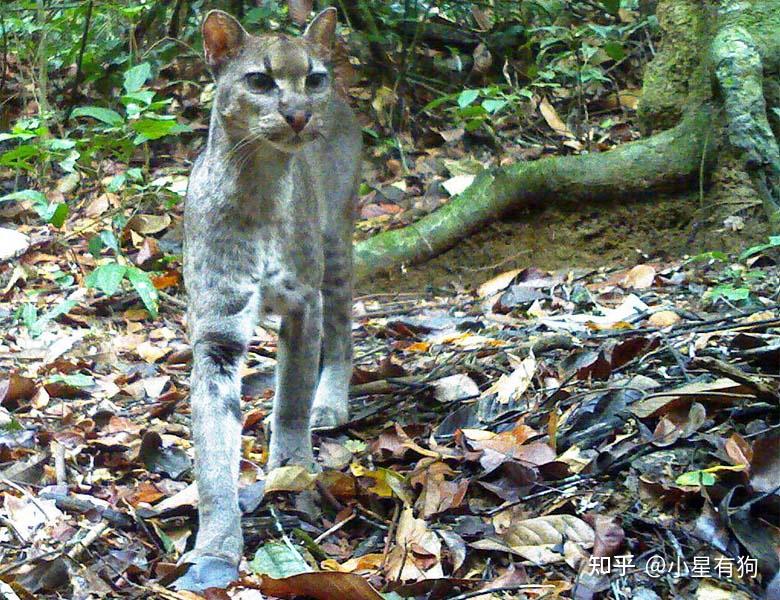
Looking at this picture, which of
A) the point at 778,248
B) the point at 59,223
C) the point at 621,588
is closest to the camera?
the point at 621,588

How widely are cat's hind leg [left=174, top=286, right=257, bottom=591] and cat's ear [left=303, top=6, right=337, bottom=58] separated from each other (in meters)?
0.98

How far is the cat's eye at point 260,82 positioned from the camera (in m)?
4.05

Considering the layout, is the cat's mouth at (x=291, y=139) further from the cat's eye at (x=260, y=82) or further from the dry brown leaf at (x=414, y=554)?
the dry brown leaf at (x=414, y=554)

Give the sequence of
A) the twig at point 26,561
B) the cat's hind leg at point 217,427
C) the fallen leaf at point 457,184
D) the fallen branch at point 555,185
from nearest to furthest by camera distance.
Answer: the twig at point 26,561 < the cat's hind leg at point 217,427 < the fallen branch at point 555,185 < the fallen leaf at point 457,184

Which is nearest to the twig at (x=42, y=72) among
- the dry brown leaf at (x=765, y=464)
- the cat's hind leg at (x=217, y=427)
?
the cat's hind leg at (x=217, y=427)

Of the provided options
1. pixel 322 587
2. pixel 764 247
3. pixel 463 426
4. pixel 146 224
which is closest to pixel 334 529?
pixel 322 587

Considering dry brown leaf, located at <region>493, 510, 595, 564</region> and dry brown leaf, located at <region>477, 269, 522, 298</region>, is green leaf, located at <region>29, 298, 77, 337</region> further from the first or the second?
dry brown leaf, located at <region>493, 510, 595, 564</region>

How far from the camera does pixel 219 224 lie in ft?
13.7

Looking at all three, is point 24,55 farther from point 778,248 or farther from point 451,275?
point 778,248

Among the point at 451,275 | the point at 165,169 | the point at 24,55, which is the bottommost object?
the point at 451,275

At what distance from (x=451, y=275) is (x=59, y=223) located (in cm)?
217

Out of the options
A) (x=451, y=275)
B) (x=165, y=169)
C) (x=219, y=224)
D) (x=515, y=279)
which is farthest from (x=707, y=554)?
(x=165, y=169)

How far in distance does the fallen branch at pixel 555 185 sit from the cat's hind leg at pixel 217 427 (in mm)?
2546

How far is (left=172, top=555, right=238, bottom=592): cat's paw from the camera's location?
3.36 meters
